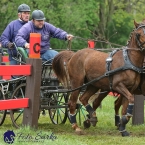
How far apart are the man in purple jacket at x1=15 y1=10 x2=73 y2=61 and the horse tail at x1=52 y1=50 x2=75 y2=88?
171 millimetres

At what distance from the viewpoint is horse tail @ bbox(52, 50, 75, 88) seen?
9891 millimetres

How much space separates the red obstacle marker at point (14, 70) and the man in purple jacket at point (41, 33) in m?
0.83

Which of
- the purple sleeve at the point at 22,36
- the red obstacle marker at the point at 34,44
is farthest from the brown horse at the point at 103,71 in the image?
the red obstacle marker at the point at 34,44

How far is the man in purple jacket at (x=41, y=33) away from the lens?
9969 millimetres

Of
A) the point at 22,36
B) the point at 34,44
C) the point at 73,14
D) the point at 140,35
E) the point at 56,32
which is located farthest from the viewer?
the point at 73,14

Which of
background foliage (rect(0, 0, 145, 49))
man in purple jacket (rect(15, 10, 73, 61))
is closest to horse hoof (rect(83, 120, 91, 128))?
man in purple jacket (rect(15, 10, 73, 61))

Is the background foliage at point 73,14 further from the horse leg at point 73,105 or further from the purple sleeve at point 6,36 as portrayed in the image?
the horse leg at point 73,105

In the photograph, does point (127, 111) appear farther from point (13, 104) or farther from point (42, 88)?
point (13, 104)

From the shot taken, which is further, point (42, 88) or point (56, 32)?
point (56, 32)

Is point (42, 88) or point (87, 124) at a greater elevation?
point (42, 88)

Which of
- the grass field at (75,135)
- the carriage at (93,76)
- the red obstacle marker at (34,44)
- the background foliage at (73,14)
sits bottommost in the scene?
the grass field at (75,135)

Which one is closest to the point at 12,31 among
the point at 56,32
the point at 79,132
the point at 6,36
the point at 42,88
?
the point at 6,36

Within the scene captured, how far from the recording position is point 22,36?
10.0 metres

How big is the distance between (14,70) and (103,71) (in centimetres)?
153
